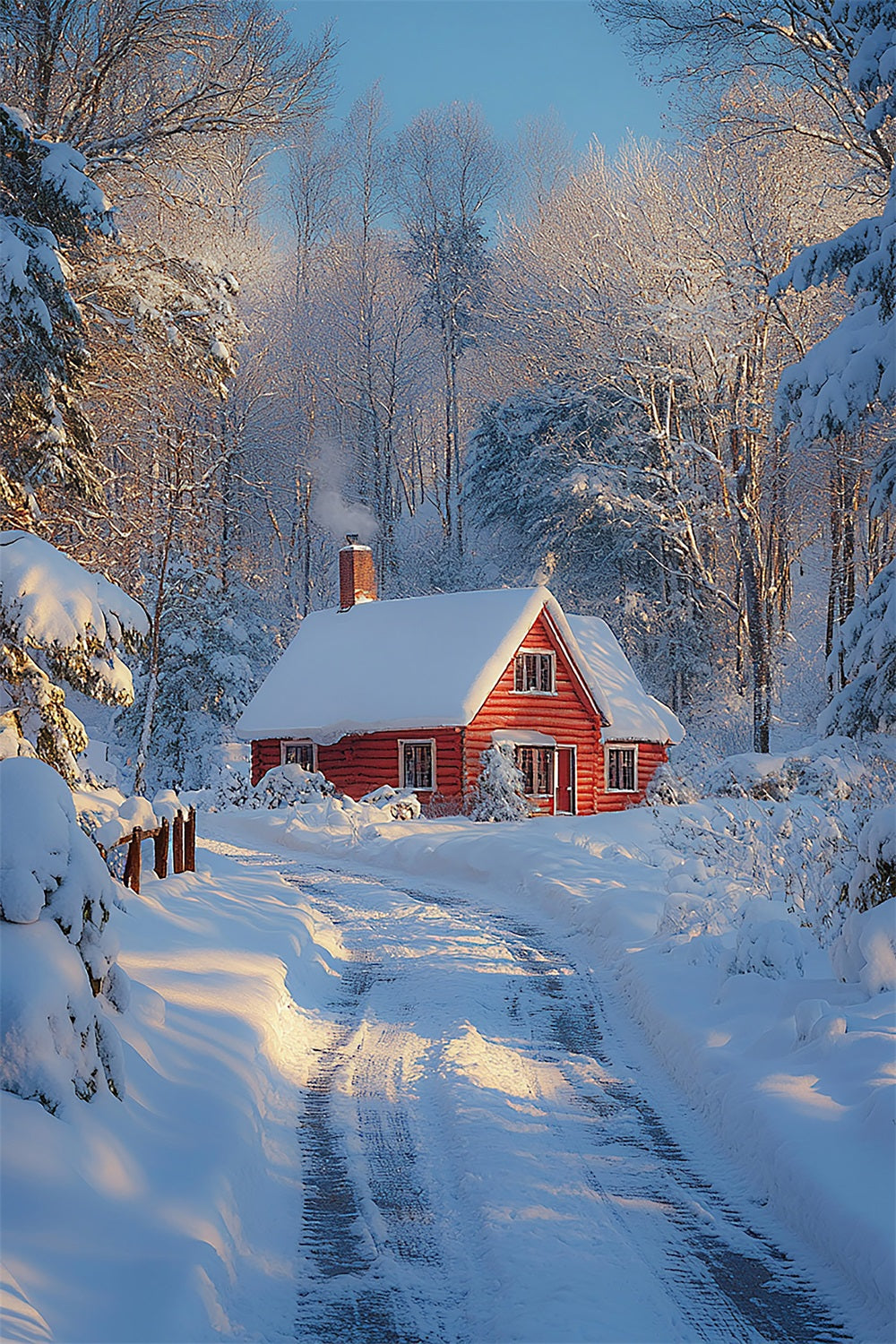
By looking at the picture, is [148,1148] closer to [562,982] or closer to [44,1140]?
[44,1140]

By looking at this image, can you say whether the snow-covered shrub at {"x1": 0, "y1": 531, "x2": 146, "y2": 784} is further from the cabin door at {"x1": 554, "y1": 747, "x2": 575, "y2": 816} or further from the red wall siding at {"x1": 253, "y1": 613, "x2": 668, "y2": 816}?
the cabin door at {"x1": 554, "y1": 747, "x2": 575, "y2": 816}

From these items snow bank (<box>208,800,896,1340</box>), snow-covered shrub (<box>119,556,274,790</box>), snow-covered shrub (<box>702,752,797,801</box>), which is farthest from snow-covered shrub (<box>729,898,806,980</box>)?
snow-covered shrub (<box>119,556,274,790</box>)

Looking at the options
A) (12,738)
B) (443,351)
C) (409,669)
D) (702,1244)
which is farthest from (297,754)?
(702,1244)

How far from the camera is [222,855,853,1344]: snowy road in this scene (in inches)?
154

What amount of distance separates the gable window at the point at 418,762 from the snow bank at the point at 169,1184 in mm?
20642

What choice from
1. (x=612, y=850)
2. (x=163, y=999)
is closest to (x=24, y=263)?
(x=163, y=999)

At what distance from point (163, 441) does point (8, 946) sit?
27.9m

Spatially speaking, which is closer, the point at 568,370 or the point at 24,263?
the point at 24,263

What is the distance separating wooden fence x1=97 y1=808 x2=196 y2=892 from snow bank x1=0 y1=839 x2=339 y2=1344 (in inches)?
81.1

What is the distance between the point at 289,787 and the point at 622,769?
10.8 metres

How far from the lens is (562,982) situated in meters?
9.25

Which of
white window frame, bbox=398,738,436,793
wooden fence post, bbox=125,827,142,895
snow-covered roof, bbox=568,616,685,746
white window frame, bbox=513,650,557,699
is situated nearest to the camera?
wooden fence post, bbox=125,827,142,895

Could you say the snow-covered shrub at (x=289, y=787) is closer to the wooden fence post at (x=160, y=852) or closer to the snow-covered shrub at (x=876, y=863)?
the wooden fence post at (x=160, y=852)

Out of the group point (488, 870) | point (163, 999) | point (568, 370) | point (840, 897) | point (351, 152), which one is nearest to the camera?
point (163, 999)
